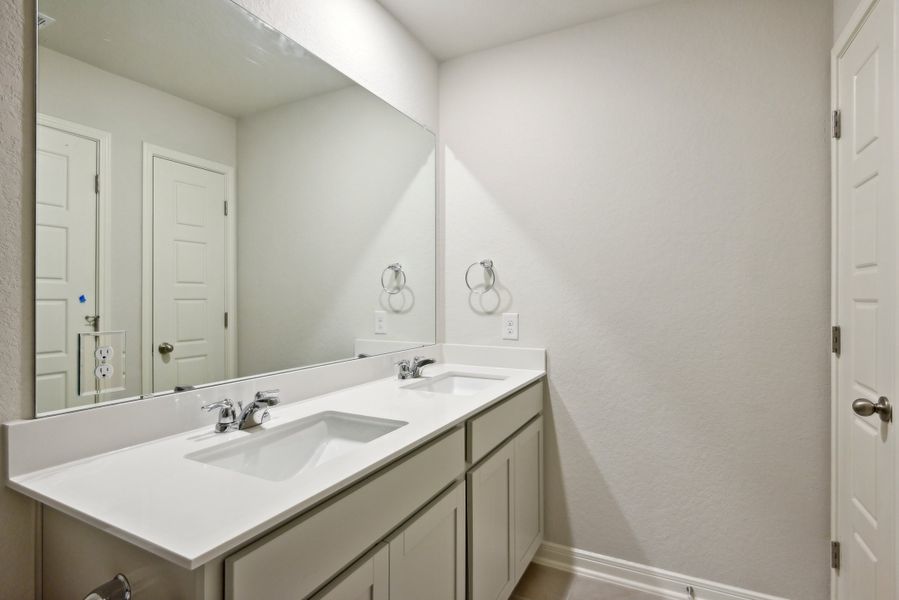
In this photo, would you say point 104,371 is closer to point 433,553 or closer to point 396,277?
point 433,553

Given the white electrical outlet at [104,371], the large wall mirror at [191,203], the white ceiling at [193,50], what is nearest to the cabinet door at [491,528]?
the large wall mirror at [191,203]

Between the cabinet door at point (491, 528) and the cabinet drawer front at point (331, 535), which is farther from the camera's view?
the cabinet door at point (491, 528)

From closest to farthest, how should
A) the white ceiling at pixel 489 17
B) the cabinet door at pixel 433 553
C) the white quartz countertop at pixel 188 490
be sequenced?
the white quartz countertop at pixel 188 490 → the cabinet door at pixel 433 553 → the white ceiling at pixel 489 17

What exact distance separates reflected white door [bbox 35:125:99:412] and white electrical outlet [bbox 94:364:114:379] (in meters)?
0.04

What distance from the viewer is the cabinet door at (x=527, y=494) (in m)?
1.79

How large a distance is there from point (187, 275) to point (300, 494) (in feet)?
2.44

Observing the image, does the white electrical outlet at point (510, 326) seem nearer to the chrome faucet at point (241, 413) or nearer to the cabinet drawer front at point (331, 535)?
the cabinet drawer front at point (331, 535)

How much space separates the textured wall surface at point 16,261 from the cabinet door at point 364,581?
60cm

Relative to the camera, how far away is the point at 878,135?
127 cm

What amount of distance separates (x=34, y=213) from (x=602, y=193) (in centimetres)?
188

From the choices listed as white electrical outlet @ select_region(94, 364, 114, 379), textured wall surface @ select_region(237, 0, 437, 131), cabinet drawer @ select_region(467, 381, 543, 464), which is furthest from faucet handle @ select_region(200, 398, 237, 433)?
textured wall surface @ select_region(237, 0, 437, 131)

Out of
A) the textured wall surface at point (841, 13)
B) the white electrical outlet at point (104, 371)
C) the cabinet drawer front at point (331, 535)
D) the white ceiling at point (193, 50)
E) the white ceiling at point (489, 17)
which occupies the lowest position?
the cabinet drawer front at point (331, 535)

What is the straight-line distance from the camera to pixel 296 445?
131 cm

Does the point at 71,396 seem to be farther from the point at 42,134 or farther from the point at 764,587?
the point at 764,587
